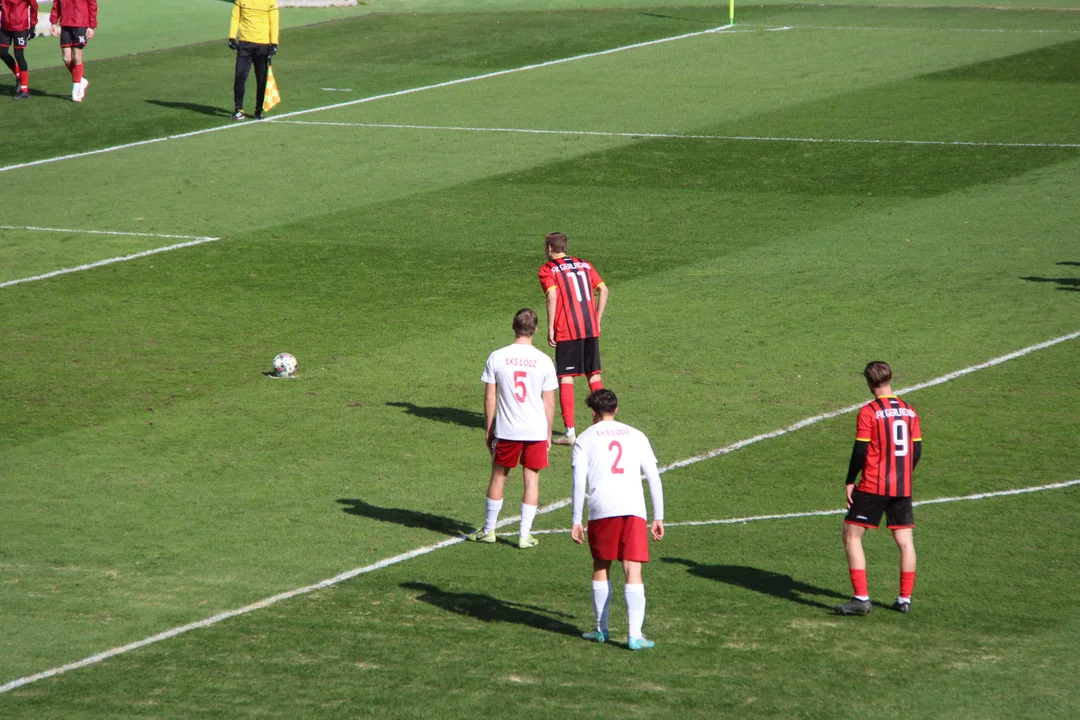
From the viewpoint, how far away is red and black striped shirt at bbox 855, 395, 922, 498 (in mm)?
10000

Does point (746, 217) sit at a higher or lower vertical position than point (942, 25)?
lower

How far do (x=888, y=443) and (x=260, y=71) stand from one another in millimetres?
23468

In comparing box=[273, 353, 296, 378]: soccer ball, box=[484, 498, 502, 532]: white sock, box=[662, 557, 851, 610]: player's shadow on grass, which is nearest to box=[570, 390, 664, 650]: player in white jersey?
box=[662, 557, 851, 610]: player's shadow on grass

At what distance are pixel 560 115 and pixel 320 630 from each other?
23.6 m

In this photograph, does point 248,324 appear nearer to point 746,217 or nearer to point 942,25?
point 746,217

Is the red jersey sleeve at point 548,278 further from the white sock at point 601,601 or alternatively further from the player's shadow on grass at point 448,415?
the white sock at point 601,601

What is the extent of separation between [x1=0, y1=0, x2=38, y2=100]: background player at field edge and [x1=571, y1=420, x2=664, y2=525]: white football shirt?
25985 mm

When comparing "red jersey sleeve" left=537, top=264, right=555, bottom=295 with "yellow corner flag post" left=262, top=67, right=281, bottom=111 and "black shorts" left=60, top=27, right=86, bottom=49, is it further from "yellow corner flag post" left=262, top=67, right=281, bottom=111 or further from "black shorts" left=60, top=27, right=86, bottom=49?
"black shorts" left=60, top=27, right=86, bottom=49

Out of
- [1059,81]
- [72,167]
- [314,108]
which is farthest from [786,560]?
[1059,81]

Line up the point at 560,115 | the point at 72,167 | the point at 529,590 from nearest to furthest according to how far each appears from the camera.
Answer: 1. the point at 529,590
2. the point at 72,167
3. the point at 560,115

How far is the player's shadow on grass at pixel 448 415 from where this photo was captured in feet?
48.7

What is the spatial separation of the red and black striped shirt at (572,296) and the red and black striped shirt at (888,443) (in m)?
4.69

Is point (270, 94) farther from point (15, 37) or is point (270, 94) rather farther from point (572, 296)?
point (572, 296)

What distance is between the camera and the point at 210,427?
14.5 meters
